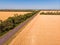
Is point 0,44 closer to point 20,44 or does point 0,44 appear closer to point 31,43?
point 20,44

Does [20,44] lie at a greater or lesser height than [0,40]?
lesser

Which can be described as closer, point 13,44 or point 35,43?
point 13,44

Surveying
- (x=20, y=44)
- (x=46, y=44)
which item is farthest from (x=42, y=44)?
(x=20, y=44)

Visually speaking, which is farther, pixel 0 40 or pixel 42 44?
pixel 42 44

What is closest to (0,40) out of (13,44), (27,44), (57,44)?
(13,44)

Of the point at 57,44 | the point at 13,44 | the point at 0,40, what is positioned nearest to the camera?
the point at 0,40

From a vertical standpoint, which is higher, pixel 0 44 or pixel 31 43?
pixel 0 44

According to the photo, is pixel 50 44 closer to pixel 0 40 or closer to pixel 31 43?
pixel 31 43

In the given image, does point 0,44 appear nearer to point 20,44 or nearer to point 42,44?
point 20,44

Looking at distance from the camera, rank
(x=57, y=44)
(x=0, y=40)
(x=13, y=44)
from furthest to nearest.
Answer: (x=57, y=44) → (x=13, y=44) → (x=0, y=40)
